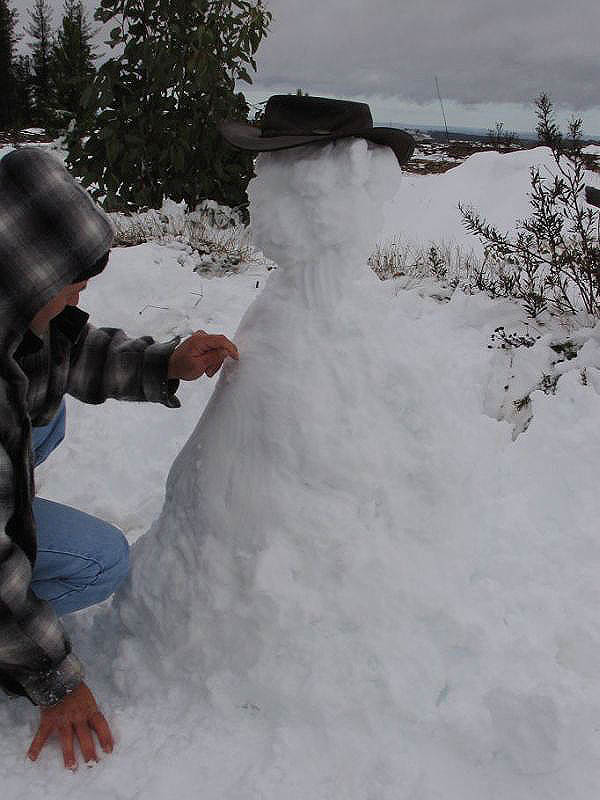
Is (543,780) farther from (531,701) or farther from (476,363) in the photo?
(476,363)

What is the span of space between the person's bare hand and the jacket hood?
408 millimetres

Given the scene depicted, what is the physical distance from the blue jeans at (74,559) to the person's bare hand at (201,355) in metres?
0.49

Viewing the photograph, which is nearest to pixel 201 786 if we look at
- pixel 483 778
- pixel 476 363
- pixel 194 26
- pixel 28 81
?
pixel 483 778

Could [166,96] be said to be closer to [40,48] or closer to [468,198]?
[468,198]

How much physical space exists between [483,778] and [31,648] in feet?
3.34

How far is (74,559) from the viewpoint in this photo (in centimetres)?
164

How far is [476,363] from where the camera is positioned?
340 centimetres

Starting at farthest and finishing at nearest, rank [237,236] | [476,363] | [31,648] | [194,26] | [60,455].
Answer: [237,236]
[194,26]
[476,363]
[60,455]
[31,648]

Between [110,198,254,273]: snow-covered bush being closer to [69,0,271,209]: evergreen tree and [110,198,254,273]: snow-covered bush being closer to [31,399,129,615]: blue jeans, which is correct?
[69,0,271,209]: evergreen tree

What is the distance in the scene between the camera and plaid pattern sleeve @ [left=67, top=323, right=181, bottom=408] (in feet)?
5.87

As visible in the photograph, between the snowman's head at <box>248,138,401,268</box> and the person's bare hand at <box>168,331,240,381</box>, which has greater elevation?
the snowman's head at <box>248,138,401,268</box>

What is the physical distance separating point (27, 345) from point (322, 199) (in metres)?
0.72

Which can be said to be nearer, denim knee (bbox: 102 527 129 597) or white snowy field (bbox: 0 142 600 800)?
white snowy field (bbox: 0 142 600 800)

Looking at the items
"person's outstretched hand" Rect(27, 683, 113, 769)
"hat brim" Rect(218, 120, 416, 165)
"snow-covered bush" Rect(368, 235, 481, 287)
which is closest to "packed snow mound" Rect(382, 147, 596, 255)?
"snow-covered bush" Rect(368, 235, 481, 287)
